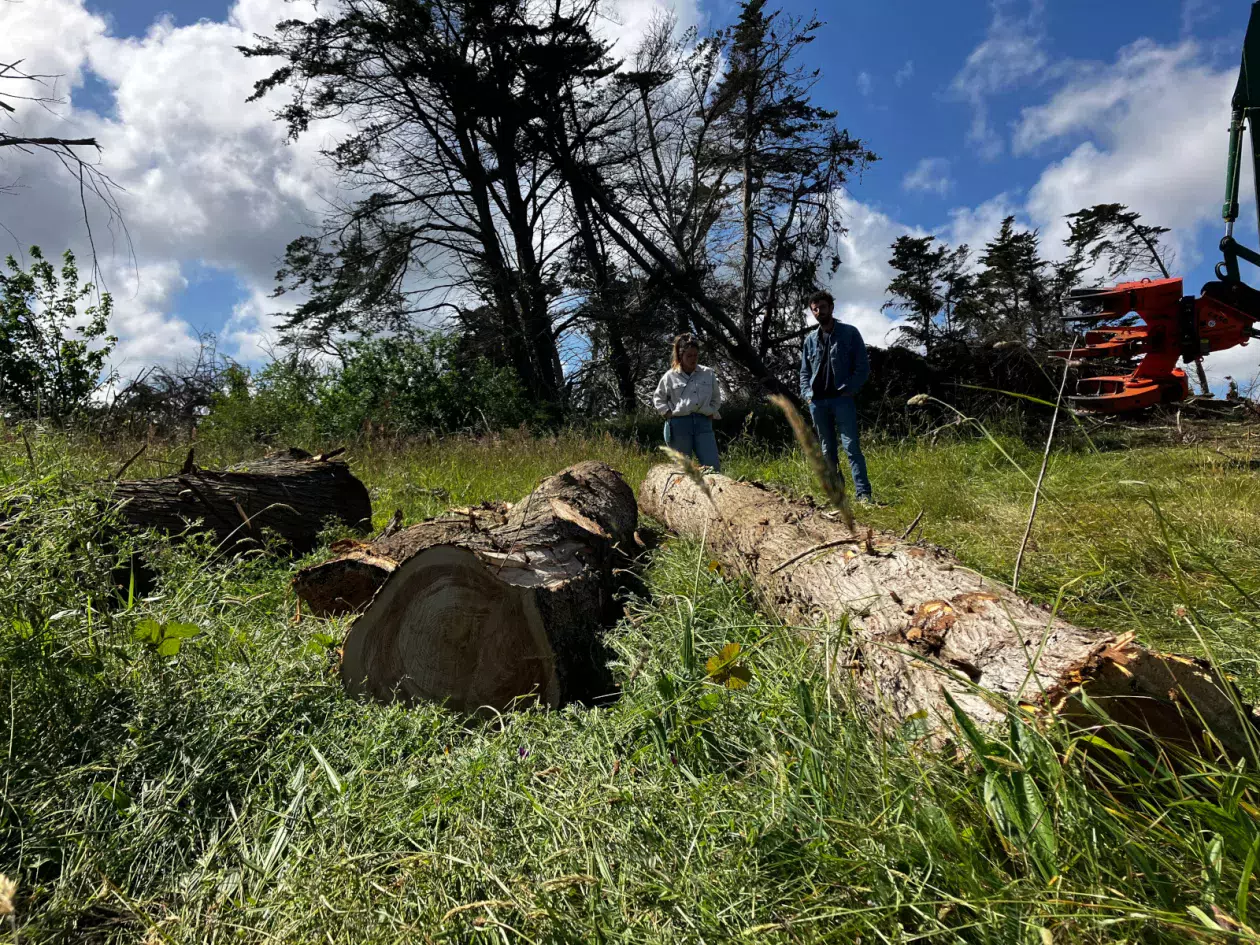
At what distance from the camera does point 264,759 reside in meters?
2.28

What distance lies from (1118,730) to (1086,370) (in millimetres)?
9890

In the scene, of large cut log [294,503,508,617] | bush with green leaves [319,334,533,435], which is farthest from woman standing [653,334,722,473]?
bush with green leaves [319,334,533,435]

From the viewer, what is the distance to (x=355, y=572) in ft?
11.7

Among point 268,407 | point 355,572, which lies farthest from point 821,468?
point 268,407

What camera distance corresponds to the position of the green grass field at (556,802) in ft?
4.16

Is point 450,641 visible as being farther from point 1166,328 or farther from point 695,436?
point 1166,328

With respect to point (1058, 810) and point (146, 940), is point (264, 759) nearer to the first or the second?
point (146, 940)

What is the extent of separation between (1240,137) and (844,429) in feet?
19.2

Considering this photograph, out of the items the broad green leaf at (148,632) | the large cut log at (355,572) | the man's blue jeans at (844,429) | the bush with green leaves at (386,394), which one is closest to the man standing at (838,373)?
the man's blue jeans at (844,429)

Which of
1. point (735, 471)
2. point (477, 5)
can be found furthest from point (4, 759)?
point (477, 5)

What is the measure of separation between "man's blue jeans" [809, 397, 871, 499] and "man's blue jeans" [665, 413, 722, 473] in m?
1.06

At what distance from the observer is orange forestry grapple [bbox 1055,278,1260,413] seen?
773cm

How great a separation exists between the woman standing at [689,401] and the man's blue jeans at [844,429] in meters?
1.04

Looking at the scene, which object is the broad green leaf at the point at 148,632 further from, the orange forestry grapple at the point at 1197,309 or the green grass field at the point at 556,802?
the orange forestry grapple at the point at 1197,309
